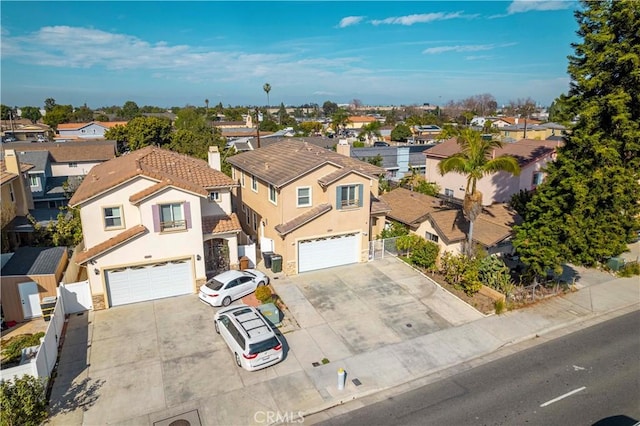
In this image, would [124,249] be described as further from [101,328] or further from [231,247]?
[231,247]

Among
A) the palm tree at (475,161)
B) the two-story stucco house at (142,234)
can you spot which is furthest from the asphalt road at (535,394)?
the two-story stucco house at (142,234)

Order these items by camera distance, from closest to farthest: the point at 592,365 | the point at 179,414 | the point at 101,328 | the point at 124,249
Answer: the point at 179,414 < the point at 592,365 < the point at 101,328 < the point at 124,249

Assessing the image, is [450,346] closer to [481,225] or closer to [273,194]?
[481,225]

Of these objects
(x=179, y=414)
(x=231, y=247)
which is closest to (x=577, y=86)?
(x=231, y=247)

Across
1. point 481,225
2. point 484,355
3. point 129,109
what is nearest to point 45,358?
point 484,355

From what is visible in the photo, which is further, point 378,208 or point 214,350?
point 378,208

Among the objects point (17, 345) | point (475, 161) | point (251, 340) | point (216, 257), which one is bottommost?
point (17, 345)

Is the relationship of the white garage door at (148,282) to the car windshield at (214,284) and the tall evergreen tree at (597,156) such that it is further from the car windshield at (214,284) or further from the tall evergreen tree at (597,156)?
the tall evergreen tree at (597,156)
